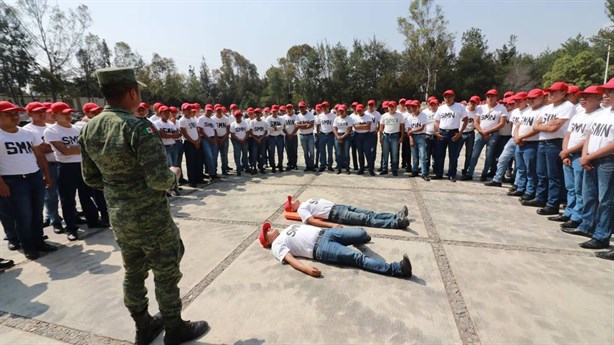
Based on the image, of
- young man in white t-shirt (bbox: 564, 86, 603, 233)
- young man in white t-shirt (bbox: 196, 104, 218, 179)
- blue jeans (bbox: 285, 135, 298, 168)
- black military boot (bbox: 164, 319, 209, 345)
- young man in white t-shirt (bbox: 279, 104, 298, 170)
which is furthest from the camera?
blue jeans (bbox: 285, 135, 298, 168)

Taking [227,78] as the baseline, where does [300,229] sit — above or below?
below

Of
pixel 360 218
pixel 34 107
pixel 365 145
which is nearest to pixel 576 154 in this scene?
pixel 360 218

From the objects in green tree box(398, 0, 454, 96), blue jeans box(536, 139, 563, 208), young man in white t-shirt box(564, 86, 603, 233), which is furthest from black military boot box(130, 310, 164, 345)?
green tree box(398, 0, 454, 96)

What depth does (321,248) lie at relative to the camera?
11.6 ft

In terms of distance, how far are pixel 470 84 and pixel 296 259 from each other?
4455cm

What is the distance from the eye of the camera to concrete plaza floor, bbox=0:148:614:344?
2498 millimetres

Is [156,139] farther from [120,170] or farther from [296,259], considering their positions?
[296,259]

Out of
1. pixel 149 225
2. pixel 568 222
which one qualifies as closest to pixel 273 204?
pixel 149 225

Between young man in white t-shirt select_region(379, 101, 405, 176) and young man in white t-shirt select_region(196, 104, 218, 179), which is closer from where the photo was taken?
young man in white t-shirt select_region(379, 101, 405, 176)

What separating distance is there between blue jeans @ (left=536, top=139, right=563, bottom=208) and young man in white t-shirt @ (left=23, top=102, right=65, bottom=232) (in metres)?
8.04

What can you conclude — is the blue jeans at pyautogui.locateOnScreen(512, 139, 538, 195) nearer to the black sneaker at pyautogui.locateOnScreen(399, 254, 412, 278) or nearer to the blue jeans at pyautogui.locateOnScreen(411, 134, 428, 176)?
the blue jeans at pyautogui.locateOnScreen(411, 134, 428, 176)

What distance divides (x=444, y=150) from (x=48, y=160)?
806cm

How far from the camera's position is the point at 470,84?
132ft

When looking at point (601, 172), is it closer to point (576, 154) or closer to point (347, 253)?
point (576, 154)
